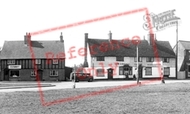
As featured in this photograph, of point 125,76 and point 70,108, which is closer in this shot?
point 70,108

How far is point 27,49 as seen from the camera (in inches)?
2105

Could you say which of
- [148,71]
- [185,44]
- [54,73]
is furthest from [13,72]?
[185,44]

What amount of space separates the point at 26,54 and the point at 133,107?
41574 mm

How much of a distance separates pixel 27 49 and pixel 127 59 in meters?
18.8

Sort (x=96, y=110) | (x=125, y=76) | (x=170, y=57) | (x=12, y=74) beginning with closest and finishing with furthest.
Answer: (x=96, y=110) < (x=12, y=74) < (x=125, y=76) < (x=170, y=57)

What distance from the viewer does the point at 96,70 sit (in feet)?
179

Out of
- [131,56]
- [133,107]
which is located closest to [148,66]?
[131,56]

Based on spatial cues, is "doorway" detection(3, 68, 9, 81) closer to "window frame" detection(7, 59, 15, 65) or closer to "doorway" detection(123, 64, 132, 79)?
"window frame" detection(7, 59, 15, 65)

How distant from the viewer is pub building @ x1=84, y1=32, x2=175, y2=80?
179ft

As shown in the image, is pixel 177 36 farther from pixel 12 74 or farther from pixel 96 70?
pixel 12 74

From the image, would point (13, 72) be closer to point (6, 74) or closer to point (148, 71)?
point (6, 74)

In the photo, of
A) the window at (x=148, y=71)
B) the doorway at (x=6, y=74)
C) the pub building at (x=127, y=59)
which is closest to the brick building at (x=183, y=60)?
the pub building at (x=127, y=59)

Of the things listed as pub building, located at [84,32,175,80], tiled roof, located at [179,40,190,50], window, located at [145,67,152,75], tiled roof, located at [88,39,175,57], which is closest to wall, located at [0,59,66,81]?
pub building, located at [84,32,175,80]

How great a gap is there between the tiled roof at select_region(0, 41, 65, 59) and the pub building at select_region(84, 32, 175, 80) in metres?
6.21
